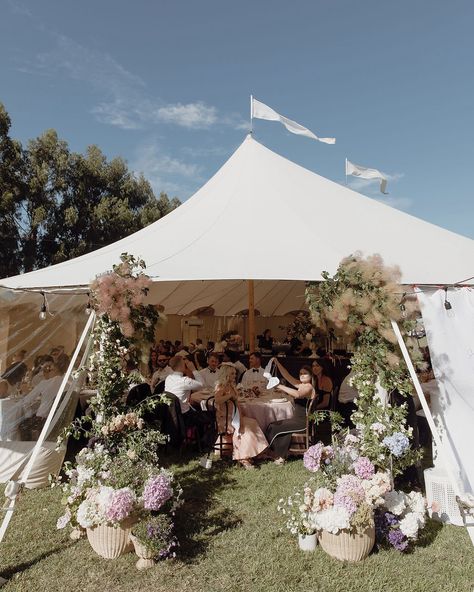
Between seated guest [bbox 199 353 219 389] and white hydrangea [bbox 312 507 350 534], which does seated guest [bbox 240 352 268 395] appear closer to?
seated guest [bbox 199 353 219 389]

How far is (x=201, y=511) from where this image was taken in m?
4.29

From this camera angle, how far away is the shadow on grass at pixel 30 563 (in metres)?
3.29

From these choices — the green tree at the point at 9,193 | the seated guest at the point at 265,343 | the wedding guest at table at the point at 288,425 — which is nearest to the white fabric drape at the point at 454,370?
the wedding guest at table at the point at 288,425

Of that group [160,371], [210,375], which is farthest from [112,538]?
[160,371]

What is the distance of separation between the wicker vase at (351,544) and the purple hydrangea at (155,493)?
1193 millimetres

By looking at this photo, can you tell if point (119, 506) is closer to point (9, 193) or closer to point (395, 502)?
point (395, 502)

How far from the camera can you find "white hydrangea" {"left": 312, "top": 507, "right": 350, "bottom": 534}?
3.25 m

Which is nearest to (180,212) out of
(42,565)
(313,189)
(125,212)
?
(313,189)

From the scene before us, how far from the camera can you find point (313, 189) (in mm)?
7504

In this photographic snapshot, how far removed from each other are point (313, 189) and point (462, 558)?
5.39m

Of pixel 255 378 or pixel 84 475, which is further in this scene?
pixel 255 378

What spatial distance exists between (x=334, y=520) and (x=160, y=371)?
16.4ft

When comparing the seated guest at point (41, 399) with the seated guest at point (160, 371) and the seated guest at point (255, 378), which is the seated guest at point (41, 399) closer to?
the seated guest at point (160, 371)

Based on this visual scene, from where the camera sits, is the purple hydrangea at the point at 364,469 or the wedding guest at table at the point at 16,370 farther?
the wedding guest at table at the point at 16,370
